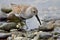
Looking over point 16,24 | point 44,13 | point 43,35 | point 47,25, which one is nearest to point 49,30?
point 47,25

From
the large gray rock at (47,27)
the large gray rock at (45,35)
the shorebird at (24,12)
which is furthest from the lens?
the shorebird at (24,12)

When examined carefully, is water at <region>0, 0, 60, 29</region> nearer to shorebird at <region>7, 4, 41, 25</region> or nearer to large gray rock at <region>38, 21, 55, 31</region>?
shorebird at <region>7, 4, 41, 25</region>

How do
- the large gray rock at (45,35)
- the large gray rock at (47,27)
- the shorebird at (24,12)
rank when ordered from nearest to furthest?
1. the large gray rock at (45,35)
2. the large gray rock at (47,27)
3. the shorebird at (24,12)

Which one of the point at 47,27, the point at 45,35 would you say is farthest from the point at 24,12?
the point at 45,35

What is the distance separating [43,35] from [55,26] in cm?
48

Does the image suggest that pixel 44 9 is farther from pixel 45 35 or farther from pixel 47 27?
pixel 45 35

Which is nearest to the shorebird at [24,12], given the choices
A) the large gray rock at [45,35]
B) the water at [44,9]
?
the water at [44,9]

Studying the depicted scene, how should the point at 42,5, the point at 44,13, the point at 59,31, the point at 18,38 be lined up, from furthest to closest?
the point at 42,5
the point at 44,13
the point at 59,31
the point at 18,38

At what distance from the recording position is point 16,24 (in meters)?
3.66

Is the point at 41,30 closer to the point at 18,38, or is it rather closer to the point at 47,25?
the point at 47,25

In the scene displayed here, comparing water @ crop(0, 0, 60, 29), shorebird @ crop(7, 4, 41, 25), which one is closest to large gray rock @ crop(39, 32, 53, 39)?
water @ crop(0, 0, 60, 29)

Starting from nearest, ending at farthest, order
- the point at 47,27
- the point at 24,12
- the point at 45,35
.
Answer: the point at 45,35
the point at 47,27
the point at 24,12

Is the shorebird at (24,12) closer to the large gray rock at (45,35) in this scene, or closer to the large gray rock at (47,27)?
the large gray rock at (47,27)

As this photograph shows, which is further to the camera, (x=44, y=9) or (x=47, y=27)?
(x=44, y=9)
